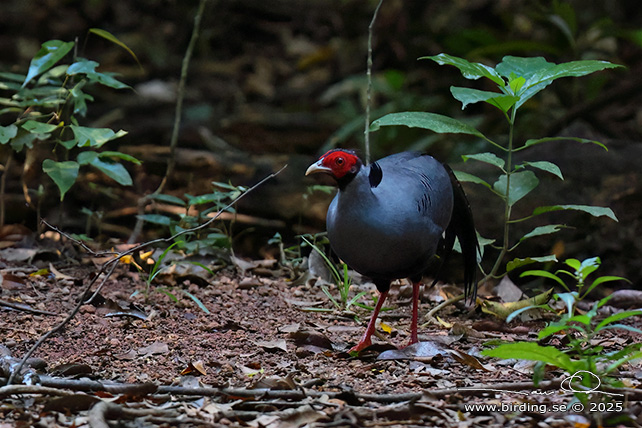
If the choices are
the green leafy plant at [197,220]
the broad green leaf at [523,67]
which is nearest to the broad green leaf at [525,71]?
the broad green leaf at [523,67]

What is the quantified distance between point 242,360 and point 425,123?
4.63ft

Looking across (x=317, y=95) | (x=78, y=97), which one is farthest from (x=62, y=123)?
(x=317, y=95)

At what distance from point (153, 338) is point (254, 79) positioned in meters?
6.89

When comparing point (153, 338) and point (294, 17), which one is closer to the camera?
point (153, 338)

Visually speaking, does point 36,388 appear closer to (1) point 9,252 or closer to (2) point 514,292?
(1) point 9,252

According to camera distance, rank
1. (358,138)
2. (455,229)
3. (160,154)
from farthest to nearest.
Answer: (358,138) → (160,154) → (455,229)

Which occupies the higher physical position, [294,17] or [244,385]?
[294,17]

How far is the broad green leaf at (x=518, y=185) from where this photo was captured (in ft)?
12.1

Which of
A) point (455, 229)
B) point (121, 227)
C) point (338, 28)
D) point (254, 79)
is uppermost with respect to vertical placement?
point (338, 28)

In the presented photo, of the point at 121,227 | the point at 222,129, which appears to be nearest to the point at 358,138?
the point at 222,129

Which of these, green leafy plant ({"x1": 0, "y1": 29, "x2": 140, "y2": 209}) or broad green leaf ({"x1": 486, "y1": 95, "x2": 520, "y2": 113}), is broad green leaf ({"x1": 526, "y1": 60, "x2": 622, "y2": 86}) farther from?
green leafy plant ({"x1": 0, "y1": 29, "x2": 140, "y2": 209})

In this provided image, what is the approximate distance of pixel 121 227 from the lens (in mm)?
5605

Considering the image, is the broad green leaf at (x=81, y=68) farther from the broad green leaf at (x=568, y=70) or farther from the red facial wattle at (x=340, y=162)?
the broad green leaf at (x=568, y=70)

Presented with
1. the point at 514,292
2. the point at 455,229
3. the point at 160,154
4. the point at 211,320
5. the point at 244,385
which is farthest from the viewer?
the point at 160,154
